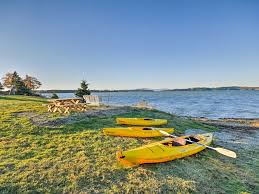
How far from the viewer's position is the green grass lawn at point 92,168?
6.14m

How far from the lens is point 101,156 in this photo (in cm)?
790

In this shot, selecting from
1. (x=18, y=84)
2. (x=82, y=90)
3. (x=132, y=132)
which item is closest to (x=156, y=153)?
(x=132, y=132)

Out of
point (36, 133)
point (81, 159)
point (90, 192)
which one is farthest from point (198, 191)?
point (36, 133)

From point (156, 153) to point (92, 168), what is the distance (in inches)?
85.9

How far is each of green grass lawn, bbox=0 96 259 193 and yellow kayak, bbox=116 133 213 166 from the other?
200 millimetres

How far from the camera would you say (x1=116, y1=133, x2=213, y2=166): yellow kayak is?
7.16 meters

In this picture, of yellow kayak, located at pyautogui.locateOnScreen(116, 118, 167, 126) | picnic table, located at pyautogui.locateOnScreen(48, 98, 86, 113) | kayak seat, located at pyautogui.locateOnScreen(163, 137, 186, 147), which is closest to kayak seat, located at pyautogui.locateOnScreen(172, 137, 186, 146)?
kayak seat, located at pyautogui.locateOnScreen(163, 137, 186, 147)

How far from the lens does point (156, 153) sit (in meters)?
7.63

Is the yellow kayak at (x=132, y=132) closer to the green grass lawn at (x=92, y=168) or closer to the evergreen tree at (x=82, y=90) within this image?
the green grass lawn at (x=92, y=168)

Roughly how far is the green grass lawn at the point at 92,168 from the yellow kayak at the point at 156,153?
0.65 feet

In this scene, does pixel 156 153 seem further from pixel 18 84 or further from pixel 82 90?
pixel 18 84

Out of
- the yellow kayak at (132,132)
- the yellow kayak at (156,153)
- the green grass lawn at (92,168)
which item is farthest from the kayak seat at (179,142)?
the yellow kayak at (132,132)

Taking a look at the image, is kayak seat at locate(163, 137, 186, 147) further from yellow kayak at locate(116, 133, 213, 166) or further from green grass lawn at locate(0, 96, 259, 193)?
green grass lawn at locate(0, 96, 259, 193)

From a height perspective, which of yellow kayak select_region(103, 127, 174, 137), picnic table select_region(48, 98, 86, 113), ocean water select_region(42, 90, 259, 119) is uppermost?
picnic table select_region(48, 98, 86, 113)
